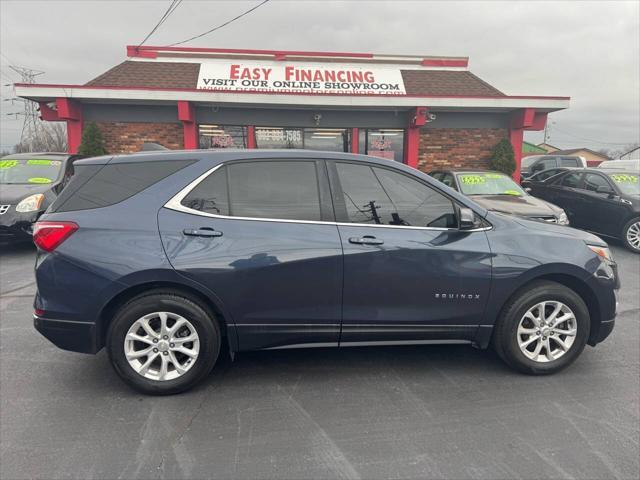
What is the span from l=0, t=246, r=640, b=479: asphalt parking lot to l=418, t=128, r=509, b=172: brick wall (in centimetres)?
981

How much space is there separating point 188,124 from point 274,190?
9.80 meters

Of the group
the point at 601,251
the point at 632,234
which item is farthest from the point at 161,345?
the point at 632,234

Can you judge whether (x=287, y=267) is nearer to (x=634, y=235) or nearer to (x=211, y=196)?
(x=211, y=196)

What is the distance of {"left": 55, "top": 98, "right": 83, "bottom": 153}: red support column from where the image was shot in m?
11.1

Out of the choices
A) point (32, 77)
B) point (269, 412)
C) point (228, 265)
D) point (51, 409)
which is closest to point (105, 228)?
point (228, 265)

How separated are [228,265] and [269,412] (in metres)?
A: 1.01

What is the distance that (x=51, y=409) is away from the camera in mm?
2742

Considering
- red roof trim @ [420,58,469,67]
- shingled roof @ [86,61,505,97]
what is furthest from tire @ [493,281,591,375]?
red roof trim @ [420,58,469,67]

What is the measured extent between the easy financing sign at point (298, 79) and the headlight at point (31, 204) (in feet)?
20.4

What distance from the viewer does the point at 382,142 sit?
41.9ft

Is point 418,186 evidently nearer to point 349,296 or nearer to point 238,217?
point 349,296

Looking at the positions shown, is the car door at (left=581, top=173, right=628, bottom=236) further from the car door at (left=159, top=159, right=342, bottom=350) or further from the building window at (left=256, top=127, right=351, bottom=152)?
the car door at (left=159, top=159, right=342, bottom=350)

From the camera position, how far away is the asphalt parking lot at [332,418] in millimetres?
2240

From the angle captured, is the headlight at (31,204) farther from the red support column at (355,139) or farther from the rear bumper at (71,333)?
the red support column at (355,139)
